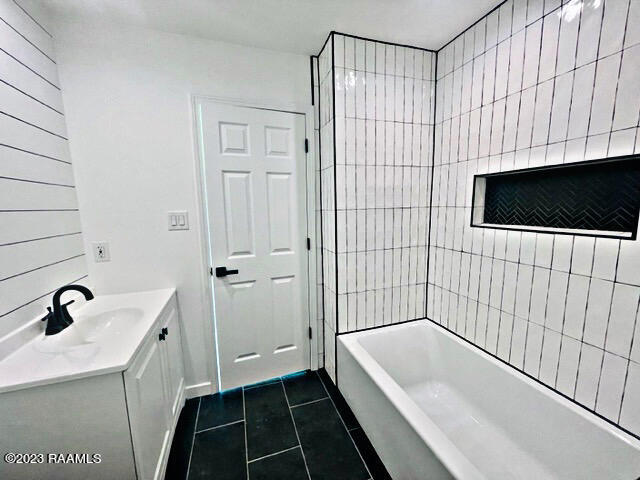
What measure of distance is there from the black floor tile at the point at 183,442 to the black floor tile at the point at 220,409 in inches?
2.0

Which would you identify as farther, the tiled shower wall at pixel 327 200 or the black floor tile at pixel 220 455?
the tiled shower wall at pixel 327 200

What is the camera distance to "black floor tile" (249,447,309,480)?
1.26 metres

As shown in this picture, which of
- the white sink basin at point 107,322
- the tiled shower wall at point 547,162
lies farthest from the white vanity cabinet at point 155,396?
the tiled shower wall at point 547,162

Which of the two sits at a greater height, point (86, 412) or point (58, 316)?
point (58, 316)

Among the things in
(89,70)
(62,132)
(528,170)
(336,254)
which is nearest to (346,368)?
(336,254)

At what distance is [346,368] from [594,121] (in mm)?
1746

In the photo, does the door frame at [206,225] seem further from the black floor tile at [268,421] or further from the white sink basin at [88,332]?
the white sink basin at [88,332]

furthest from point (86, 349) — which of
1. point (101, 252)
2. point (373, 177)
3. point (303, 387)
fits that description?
point (373, 177)

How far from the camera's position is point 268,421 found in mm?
1593

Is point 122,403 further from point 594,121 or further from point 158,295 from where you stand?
point 594,121

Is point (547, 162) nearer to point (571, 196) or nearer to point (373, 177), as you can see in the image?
point (571, 196)

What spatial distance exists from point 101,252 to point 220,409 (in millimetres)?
1256

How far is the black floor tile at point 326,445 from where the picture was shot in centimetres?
128

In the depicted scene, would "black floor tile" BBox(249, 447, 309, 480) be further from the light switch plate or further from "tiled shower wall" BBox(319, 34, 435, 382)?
the light switch plate
